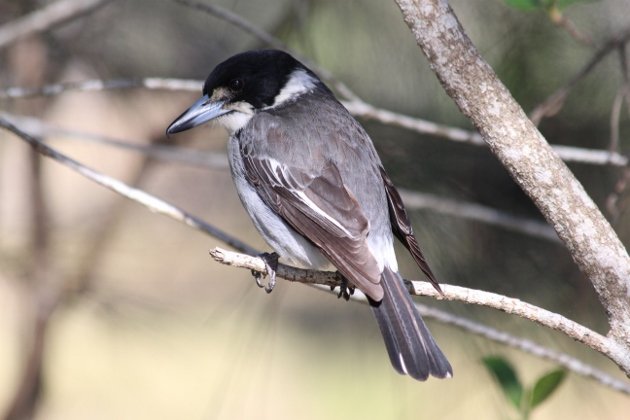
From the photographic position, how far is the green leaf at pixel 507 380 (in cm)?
274

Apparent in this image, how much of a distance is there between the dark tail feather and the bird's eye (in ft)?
3.79

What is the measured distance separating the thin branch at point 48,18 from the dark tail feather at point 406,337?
2.01 metres

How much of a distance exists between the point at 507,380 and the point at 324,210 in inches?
34.0

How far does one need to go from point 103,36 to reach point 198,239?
1.38 metres

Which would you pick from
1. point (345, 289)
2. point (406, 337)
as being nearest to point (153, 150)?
point (345, 289)

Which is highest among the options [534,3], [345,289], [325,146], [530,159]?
[534,3]

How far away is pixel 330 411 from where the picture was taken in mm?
5418

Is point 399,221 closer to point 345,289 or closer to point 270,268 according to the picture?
point 345,289

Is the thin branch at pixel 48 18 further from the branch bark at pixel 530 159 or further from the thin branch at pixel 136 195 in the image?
the branch bark at pixel 530 159

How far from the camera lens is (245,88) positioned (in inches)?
144

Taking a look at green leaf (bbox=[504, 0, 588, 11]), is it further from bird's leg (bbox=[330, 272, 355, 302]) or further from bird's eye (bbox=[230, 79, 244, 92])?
bird's eye (bbox=[230, 79, 244, 92])

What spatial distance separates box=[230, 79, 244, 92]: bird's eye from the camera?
3606 mm

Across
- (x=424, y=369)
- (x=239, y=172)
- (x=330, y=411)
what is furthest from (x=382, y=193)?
(x=330, y=411)

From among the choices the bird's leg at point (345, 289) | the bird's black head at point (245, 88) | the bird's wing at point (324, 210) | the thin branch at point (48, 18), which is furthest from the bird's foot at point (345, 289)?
the thin branch at point (48, 18)
